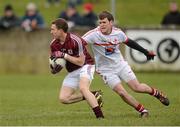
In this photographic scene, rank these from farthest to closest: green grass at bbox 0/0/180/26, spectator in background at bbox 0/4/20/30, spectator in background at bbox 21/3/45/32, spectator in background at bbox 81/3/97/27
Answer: green grass at bbox 0/0/180/26
spectator in background at bbox 81/3/97/27
spectator in background at bbox 0/4/20/30
spectator in background at bbox 21/3/45/32

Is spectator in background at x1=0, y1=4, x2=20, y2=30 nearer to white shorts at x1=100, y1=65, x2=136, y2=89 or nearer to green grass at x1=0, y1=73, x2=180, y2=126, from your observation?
green grass at x1=0, y1=73, x2=180, y2=126

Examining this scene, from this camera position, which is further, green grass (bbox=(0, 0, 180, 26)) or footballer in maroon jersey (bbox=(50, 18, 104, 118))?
green grass (bbox=(0, 0, 180, 26))

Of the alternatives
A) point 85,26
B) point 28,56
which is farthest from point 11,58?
point 85,26

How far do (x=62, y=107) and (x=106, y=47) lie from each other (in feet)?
7.71

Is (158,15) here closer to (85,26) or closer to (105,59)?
(85,26)

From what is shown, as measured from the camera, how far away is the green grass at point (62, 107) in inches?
484

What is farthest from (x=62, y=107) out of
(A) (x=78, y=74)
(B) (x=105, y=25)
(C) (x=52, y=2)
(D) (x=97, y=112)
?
(C) (x=52, y=2)

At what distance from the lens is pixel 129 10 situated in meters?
41.1

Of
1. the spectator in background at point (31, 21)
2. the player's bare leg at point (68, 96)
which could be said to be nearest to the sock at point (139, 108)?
the player's bare leg at point (68, 96)

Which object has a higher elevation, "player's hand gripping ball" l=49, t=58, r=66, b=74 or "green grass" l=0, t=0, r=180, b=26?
"player's hand gripping ball" l=49, t=58, r=66, b=74

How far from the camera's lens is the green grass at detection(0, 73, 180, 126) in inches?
484

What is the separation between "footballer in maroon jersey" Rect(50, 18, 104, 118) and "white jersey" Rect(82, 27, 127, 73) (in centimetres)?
29

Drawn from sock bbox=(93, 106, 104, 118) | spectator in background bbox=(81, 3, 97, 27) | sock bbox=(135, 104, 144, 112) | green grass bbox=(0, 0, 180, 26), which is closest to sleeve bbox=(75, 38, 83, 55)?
sock bbox=(93, 106, 104, 118)

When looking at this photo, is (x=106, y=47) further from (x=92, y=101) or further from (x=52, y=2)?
(x=52, y=2)
